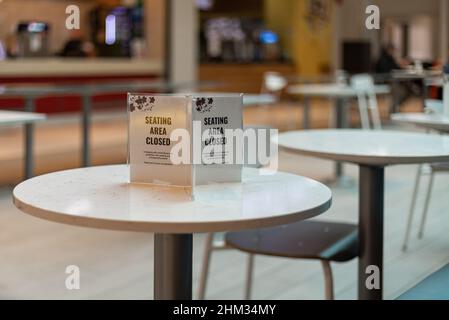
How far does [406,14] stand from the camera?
16125 millimetres

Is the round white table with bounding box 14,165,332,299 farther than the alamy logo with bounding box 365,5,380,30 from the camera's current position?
No

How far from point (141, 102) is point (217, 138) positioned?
7.4 inches

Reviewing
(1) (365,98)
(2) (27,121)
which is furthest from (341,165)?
(2) (27,121)

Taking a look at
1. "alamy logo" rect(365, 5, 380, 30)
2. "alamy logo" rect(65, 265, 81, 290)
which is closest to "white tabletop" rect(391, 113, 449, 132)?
"alamy logo" rect(365, 5, 380, 30)

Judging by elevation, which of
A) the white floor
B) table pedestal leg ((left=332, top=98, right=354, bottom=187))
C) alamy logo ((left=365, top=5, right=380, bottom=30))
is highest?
alamy logo ((left=365, top=5, right=380, bottom=30))

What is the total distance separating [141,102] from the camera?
1586 millimetres

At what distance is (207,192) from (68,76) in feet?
26.7

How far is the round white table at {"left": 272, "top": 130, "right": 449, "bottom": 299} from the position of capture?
1.96m

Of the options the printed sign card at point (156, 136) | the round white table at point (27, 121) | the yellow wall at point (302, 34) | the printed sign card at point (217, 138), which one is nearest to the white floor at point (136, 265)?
the round white table at point (27, 121)

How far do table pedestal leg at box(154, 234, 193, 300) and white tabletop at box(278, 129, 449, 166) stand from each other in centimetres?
65

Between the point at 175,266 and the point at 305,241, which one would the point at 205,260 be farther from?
the point at 175,266

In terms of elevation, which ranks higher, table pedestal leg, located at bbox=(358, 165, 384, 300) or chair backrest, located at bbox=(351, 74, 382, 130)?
chair backrest, located at bbox=(351, 74, 382, 130)

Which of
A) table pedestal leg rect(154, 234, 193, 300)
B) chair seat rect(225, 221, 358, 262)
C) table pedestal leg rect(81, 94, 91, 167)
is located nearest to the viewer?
table pedestal leg rect(154, 234, 193, 300)

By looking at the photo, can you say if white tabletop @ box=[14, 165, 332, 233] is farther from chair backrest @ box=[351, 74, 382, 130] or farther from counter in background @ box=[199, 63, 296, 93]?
counter in background @ box=[199, 63, 296, 93]
